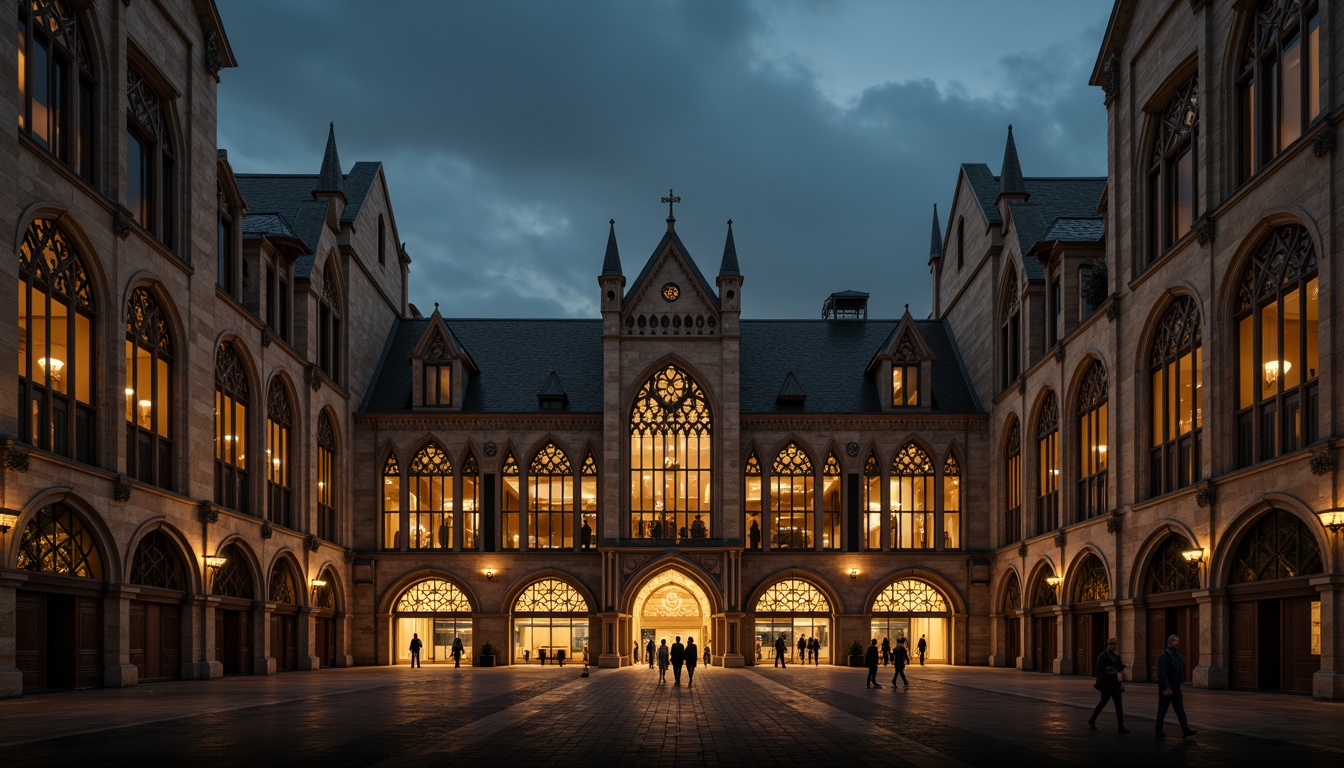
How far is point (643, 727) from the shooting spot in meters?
22.9

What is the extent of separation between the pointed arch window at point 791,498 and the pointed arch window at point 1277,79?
31115 millimetres

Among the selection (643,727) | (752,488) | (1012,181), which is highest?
(1012,181)

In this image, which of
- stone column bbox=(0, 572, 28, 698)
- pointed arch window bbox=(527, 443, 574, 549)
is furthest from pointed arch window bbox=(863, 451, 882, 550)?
stone column bbox=(0, 572, 28, 698)

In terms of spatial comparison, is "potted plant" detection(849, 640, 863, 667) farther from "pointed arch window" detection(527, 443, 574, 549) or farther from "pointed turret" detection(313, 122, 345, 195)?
"pointed turret" detection(313, 122, 345, 195)

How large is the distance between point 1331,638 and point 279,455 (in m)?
36.5

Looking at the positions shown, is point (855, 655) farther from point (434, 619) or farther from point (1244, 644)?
point (1244, 644)

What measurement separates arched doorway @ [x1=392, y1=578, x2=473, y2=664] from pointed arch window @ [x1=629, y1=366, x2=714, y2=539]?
29.0 ft

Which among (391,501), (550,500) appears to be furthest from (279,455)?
(550,500)

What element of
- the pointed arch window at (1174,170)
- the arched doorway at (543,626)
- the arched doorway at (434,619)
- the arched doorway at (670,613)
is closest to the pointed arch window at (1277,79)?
the pointed arch window at (1174,170)

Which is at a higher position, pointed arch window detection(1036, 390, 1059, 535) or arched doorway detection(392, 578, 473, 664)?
pointed arch window detection(1036, 390, 1059, 535)

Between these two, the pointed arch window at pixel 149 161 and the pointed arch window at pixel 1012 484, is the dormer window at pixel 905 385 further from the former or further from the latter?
the pointed arch window at pixel 149 161

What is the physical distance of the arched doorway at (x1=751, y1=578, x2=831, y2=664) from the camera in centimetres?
6209

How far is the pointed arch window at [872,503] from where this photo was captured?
62406 mm

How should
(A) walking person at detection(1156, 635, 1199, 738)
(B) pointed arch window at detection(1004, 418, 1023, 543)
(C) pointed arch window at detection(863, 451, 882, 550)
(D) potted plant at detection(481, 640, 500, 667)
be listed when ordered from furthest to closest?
(C) pointed arch window at detection(863, 451, 882, 550) < (D) potted plant at detection(481, 640, 500, 667) < (B) pointed arch window at detection(1004, 418, 1023, 543) < (A) walking person at detection(1156, 635, 1199, 738)
